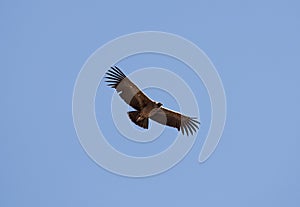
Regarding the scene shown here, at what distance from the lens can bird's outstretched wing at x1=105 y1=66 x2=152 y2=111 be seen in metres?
5.21

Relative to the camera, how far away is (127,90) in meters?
5.25

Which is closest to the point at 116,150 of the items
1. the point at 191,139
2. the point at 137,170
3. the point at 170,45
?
the point at 137,170

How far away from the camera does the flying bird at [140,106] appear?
17.2 ft

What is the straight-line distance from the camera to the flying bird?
17.2 feet

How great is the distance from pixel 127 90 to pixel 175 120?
55 centimetres

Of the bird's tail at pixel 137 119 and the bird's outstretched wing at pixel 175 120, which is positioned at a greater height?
the bird's outstretched wing at pixel 175 120

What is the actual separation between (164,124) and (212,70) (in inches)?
32.4

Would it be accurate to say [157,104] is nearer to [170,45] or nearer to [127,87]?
[127,87]

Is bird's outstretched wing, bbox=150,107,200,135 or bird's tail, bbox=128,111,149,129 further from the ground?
bird's outstretched wing, bbox=150,107,200,135

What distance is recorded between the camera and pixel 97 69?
563 centimetres

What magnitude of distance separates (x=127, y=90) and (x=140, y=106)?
0.60 feet

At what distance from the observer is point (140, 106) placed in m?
5.30

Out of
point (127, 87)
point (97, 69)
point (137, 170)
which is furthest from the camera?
point (137, 170)

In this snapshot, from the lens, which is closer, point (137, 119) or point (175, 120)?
point (137, 119)
